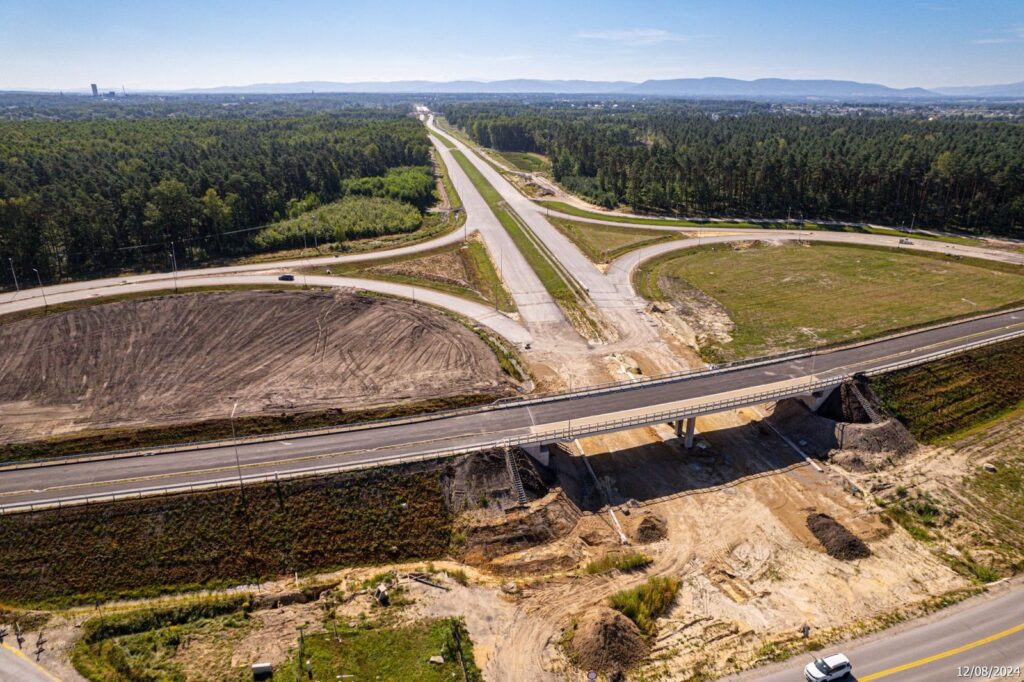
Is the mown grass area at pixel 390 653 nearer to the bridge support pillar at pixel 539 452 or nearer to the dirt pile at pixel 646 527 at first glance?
the bridge support pillar at pixel 539 452

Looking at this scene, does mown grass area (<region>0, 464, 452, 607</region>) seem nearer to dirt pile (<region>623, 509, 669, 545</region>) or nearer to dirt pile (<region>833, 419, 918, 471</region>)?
dirt pile (<region>623, 509, 669, 545</region>)

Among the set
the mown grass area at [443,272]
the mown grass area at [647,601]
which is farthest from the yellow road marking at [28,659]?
the mown grass area at [443,272]

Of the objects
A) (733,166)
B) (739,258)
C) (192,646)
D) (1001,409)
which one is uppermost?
(733,166)

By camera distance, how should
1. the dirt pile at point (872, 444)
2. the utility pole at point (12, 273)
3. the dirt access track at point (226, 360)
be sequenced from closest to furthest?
the dirt pile at point (872, 444) → the dirt access track at point (226, 360) → the utility pole at point (12, 273)

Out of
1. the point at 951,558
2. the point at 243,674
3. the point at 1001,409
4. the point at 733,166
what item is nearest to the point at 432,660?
the point at 243,674

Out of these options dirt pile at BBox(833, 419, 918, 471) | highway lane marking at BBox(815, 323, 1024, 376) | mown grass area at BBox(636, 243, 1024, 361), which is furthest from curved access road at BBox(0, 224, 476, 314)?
dirt pile at BBox(833, 419, 918, 471)

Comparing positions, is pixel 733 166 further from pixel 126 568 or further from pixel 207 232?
pixel 126 568

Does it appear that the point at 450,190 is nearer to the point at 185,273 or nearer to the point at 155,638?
the point at 185,273
